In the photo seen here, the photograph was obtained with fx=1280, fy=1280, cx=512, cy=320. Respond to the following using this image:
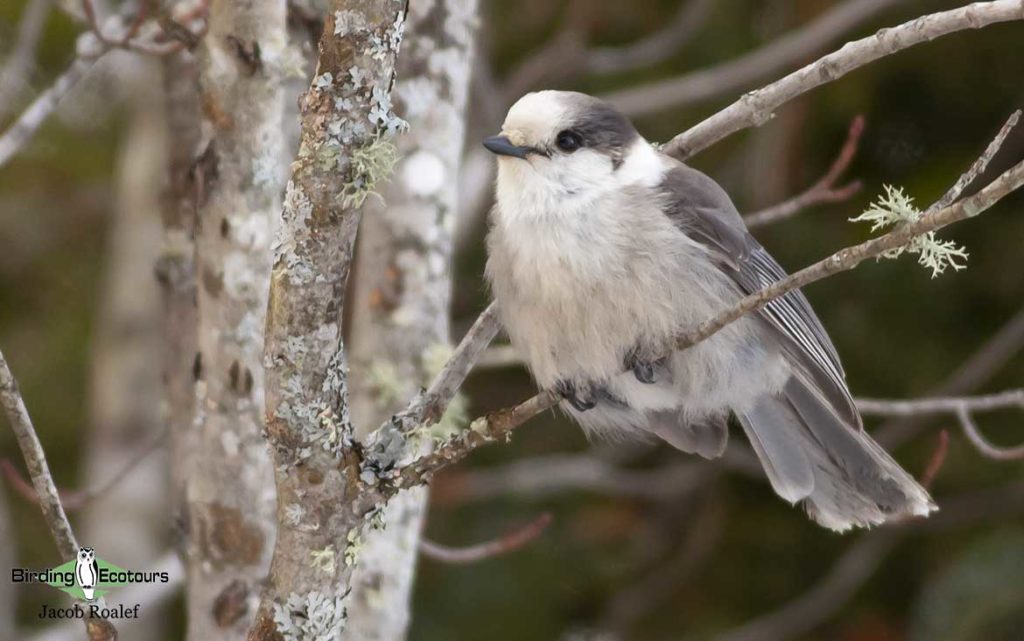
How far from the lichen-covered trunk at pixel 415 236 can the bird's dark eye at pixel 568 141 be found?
50 cm

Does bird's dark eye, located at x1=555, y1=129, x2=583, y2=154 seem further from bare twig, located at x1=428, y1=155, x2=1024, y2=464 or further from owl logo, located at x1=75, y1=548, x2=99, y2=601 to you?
owl logo, located at x1=75, y1=548, x2=99, y2=601

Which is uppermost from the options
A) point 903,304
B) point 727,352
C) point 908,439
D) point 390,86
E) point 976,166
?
point 390,86

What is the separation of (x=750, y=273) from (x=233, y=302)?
45.3 inches

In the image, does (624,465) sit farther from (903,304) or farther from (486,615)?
(903,304)

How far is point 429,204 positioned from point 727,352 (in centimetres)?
83

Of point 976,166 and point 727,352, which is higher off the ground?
point 976,166

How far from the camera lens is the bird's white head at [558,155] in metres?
2.66

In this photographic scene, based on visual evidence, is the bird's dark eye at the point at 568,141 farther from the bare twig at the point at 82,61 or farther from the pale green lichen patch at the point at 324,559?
the pale green lichen patch at the point at 324,559

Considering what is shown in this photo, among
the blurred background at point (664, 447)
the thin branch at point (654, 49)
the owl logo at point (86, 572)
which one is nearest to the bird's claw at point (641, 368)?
the owl logo at point (86, 572)

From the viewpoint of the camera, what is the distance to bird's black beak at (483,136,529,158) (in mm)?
2619

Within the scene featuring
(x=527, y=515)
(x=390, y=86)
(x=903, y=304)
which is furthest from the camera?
(x=527, y=515)

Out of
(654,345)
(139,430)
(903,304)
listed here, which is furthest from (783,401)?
(139,430)

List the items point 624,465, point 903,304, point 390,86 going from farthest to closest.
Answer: point 624,465 → point 903,304 → point 390,86

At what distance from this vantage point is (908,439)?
4.89m
